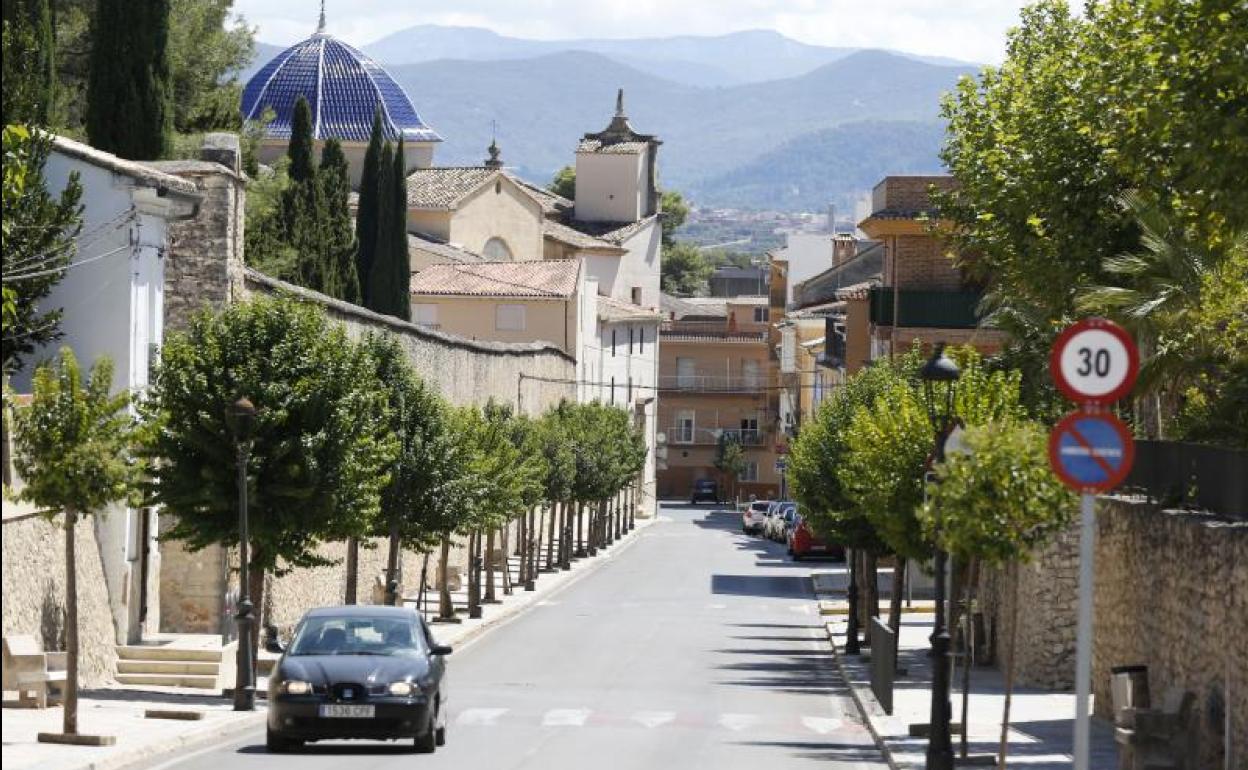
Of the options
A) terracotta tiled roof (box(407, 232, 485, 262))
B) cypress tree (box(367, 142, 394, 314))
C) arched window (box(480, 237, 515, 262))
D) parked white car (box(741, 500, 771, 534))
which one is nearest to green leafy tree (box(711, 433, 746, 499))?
arched window (box(480, 237, 515, 262))

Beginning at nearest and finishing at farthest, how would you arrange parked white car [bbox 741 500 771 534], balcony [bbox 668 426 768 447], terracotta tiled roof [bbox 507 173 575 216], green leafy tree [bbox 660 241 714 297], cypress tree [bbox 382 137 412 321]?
cypress tree [bbox 382 137 412 321]
parked white car [bbox 741 500 771 534]
terracotta tiled roof [bbox 507 173 575 216]
balcony [bbox 668 426 768 447]
green leafy tree [bbox 660 241 714 297]

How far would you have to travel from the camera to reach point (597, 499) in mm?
73312

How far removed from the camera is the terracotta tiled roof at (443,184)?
4077 inches

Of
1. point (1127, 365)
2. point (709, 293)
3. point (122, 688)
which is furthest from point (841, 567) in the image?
point (709, 293)

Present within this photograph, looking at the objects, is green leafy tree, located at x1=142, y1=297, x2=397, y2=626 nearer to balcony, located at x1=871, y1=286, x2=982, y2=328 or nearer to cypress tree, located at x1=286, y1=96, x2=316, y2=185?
balcony, located at x1=871, y1=286, x2=982, y2=328

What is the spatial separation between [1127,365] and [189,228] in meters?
26.0

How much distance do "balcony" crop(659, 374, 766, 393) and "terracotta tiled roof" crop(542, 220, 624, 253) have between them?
80.2 feet

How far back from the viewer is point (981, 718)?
93.0ft

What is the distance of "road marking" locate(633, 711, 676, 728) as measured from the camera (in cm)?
2739

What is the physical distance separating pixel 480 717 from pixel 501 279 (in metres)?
65.4

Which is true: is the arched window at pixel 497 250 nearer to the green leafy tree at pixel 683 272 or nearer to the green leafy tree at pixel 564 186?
the green leafy tree at pixel 564 186

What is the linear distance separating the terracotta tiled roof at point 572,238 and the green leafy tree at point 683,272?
2740 inches

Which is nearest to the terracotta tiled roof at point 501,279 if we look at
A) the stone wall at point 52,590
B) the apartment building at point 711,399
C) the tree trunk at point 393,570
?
the apartment building at point 711,399

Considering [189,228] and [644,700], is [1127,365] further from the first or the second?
[189,228]
